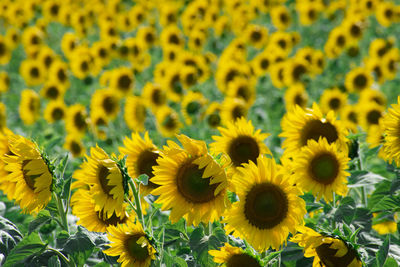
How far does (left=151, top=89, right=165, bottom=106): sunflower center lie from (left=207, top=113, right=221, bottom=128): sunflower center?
28.6 inches

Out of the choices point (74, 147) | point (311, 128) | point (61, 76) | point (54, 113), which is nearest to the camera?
point (311, 128)

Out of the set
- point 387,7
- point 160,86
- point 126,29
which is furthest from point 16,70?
point 387,7

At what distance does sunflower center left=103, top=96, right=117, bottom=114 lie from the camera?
17.2 feet

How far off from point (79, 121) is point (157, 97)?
0.81 meters

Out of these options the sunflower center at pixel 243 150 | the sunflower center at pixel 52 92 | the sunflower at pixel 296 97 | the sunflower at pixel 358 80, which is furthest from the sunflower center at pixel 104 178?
the sunflower center at pixel 52 92

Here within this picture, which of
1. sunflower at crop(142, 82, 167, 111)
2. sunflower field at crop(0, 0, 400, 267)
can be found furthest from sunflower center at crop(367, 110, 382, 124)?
sunflower at crop(142, 82, 167, 111)

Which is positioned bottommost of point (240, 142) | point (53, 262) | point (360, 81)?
point (360, 81)

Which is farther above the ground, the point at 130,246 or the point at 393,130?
the point at 393,130

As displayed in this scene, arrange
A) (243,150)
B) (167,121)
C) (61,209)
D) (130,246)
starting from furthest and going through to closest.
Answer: (167,121), (243,150), (61,209), (130,246)

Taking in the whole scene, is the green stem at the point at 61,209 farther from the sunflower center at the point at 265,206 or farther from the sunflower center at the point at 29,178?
the sunflower center at the point at 265,206

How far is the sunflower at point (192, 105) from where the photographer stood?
5.07 meters

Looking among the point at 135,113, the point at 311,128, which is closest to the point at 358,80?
the point at 135,113

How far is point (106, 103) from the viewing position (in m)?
5.26

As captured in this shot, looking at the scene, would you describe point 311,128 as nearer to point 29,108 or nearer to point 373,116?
point 373,116
